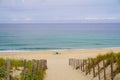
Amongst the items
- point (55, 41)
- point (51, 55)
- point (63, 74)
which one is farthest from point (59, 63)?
point (55, 41)

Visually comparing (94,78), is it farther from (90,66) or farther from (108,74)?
(90,66)

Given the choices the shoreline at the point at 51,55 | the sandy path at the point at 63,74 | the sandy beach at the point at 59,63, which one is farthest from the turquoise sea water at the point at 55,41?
the sandy path at the point at 63,74

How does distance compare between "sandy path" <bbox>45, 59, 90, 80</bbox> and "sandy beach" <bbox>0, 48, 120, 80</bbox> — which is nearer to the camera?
"sandy path" <bbox>45, 59, 90, 80</bbox>

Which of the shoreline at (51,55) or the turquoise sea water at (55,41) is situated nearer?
the shoreline at (51,55)

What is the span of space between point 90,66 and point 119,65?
14.9ft

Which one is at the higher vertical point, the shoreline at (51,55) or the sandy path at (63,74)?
the sandy path at (63,74)

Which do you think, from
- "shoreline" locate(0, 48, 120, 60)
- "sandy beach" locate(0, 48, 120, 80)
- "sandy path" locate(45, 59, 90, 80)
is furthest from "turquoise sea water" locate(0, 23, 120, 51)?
"sandy path" locate(45, 59, 90, 80)

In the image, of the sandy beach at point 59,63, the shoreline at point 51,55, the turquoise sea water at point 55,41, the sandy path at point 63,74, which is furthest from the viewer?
the turquoise sea water at point 55,41

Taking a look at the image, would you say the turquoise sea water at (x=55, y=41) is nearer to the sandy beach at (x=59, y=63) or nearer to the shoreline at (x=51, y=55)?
the shoreline at (x=51, y=55)

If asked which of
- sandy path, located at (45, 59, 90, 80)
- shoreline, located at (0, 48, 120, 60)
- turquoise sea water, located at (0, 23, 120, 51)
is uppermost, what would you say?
sandy path, located at (45, 59, 90, 80)

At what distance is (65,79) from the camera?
16.0 meters

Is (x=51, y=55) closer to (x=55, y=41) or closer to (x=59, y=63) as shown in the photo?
(x=59, y=63)

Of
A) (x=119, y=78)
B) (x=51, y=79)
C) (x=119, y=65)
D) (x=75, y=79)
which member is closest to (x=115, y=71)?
(x=119, y=65)

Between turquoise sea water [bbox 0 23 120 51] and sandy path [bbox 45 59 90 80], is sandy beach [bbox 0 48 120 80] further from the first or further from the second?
turquoise sea water [bbox 0 23 120 51]
